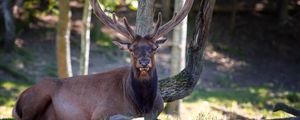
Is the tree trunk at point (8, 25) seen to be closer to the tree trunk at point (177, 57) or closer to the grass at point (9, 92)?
the grass at point (9, 92)

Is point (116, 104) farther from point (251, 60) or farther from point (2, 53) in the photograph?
point (251, 60)

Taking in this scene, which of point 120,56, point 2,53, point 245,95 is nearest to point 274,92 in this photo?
point 245,95

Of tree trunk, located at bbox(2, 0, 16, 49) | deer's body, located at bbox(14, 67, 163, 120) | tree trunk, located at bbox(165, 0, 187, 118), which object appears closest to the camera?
deer's body, located at bbox(14, 67, 163, 120)

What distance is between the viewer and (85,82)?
29.7 feet

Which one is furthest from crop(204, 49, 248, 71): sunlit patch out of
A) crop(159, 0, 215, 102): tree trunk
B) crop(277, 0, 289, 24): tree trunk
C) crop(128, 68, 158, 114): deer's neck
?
crop(128, 68, 158, 114): deer's neck

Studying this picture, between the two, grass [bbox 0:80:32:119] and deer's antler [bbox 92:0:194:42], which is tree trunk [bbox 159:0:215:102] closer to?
deer's antler [bbox 92:0:194:42]

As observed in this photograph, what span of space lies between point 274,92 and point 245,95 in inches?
53.5

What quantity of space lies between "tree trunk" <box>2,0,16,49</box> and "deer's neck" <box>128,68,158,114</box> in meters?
11.1

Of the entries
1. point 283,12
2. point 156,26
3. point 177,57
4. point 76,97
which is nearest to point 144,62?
point 156,26

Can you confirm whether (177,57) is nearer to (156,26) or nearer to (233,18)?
(156,26)

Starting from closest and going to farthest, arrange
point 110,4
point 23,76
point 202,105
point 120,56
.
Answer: point 110,4
point 202,105
point 23,76
point 120,56

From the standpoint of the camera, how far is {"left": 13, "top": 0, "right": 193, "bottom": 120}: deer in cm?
812

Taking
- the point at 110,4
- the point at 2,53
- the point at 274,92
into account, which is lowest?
the point at 274,92

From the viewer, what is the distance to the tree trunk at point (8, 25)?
18484mm
